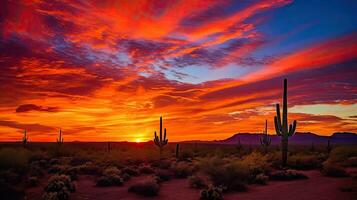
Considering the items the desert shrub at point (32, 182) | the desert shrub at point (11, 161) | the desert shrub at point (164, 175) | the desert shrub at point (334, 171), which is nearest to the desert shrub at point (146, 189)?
the desert shrub at point (164, 175)

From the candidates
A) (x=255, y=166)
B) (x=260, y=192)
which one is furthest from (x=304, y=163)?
(x=260, y=192)

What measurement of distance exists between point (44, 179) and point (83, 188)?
4040mm

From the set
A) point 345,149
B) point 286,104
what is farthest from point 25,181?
point 345,149

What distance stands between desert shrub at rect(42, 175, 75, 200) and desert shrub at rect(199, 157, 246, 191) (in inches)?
296

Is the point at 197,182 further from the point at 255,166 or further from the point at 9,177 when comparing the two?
the point at 9,177

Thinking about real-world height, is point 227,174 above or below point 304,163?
above

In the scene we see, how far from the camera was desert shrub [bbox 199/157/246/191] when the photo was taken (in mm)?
18500

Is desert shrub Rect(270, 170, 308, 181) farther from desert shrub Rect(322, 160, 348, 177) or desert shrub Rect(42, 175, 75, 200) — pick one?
desert shrub Rect(42, 175, 75, 200)

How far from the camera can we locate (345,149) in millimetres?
37562

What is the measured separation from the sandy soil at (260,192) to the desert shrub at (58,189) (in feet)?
1.56

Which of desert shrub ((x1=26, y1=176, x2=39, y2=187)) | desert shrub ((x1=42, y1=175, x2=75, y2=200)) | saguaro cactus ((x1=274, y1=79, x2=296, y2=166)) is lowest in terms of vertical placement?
desert shrub ((x1=26, y1=176, x2=39, y2=187))

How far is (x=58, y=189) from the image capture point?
16.5 m

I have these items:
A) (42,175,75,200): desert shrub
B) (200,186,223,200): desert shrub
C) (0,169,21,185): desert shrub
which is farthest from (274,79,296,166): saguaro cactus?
(0,169,21,185): desert shrub

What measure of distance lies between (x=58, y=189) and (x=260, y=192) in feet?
32.4
